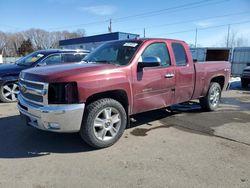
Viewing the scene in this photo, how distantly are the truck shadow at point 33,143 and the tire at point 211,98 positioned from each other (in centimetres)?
377

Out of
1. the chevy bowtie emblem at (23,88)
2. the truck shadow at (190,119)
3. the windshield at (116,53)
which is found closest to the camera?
the chevy bowtie emblem at (23,88)

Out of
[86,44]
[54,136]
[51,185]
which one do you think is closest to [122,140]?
[54,136]

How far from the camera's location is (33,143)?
4441 millimetres

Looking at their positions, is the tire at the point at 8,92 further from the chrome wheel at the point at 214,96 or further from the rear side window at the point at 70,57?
the chrome wheel at the point at 214,96

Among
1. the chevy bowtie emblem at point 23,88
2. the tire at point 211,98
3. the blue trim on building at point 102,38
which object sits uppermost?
the blue trim on building at point 102,38

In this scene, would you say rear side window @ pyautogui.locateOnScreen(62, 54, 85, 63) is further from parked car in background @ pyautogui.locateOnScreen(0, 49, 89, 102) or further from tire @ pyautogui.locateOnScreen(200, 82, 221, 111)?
tire @ pyautogui.locateOnScreen(200, 82, 221, 111)

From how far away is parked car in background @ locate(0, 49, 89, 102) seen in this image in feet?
25.4

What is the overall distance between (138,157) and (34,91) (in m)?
1.98

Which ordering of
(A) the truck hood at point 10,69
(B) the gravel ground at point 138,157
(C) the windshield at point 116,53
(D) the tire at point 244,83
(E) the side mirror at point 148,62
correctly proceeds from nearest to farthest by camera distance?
1. (B) the gravel ground at point 138,157
2. (E) the side mirror at point 148,62
3. (C) the windshield at point 116,53
4. (A) the truck hood at point 10,69
5. (D) the tire at point 244,83

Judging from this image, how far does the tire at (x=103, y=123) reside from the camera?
13.0 ft

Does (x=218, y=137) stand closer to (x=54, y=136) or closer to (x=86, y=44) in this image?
(x=54, y=136)

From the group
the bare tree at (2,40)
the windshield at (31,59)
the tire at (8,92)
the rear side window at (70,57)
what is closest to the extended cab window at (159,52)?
the rear side window at (70,57)

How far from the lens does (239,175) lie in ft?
11.0

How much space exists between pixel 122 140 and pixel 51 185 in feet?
5.89
